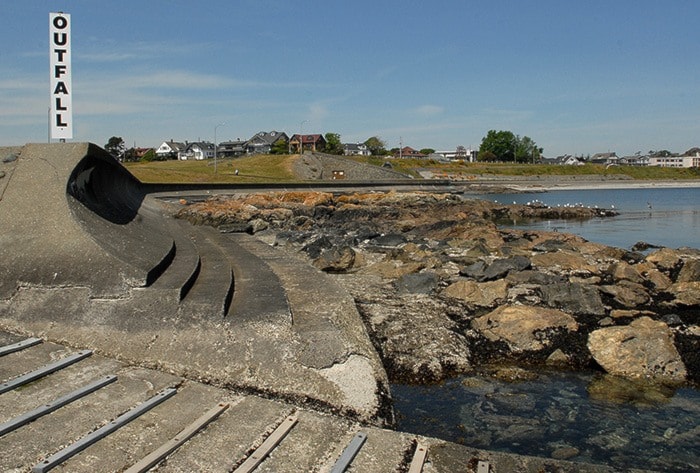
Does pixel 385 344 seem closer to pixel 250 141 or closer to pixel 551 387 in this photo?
pixel 551 387

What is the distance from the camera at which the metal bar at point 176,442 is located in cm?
416

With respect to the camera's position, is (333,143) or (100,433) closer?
(100,433)

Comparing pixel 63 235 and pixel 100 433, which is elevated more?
pixel 63 235

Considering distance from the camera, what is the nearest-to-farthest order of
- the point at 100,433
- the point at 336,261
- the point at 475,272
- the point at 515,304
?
the point at 100,433
the point at 515,304
the point at 475,272
the point at 336,261

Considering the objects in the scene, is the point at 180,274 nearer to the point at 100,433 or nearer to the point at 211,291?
the point at 211,291

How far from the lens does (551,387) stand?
7.32 m

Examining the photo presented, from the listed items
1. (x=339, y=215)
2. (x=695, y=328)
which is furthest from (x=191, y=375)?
(x=339, y=215)

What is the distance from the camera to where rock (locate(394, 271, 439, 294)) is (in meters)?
11.4

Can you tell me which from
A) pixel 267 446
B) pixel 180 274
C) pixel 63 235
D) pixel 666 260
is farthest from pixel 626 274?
pixel 63 235

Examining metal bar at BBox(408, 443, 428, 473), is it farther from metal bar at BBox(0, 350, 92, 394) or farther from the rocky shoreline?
metal bar at BBox(0, 350, 92, 394)

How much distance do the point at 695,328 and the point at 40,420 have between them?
869cm

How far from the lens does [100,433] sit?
4.47 metres

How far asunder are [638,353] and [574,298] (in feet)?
8.92

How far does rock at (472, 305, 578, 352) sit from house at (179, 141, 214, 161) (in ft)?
449
